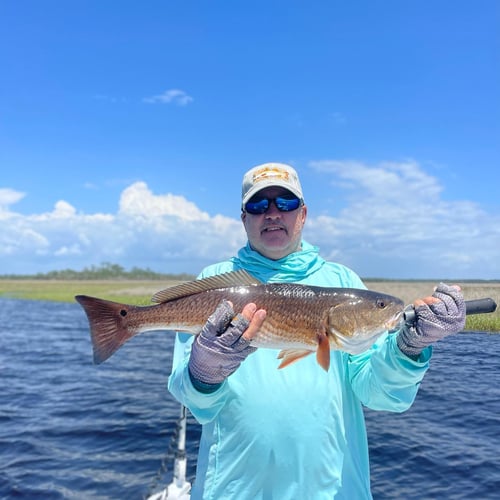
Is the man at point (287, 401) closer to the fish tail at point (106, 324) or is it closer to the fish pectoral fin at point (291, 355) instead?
the fish pectoral fin at point (291, 355)

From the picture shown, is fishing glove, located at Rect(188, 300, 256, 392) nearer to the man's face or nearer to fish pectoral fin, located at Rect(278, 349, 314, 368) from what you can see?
fish pectoral fin, located at Rect(278, 349, 314, 368)

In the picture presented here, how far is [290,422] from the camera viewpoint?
3.55 m

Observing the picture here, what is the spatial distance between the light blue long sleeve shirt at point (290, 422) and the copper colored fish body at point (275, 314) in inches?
7.7

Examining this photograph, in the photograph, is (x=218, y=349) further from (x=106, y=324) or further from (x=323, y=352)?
(x=106, y=324)

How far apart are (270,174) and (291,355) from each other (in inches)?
62.1

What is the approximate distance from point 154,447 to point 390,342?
28.7 ft

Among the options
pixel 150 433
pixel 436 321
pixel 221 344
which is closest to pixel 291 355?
pixel 221 344

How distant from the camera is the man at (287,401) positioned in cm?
341

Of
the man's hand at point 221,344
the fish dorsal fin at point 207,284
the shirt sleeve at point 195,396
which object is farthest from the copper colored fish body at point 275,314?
the shirt sleeve at point 195,396

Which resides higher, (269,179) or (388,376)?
(269,179)

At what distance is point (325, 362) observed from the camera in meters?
3.47

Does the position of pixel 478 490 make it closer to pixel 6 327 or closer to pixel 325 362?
pixel 325 362

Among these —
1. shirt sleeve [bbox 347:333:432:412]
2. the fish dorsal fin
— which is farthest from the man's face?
shirt sleeve [bbox 347:333:432:412]

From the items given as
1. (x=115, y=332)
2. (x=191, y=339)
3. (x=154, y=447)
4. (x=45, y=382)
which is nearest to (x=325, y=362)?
(x=191, y=339)
